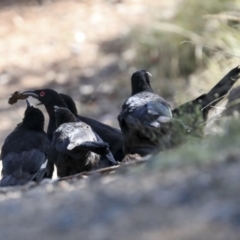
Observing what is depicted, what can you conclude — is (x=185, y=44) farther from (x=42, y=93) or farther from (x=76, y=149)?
(x=76, y=149)

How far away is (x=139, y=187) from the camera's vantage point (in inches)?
183

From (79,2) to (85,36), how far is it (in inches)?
58.5

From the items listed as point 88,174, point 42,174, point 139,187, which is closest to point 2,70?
point 42,174

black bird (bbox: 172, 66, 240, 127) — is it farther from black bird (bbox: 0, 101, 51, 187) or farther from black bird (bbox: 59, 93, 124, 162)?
black bird (bbox: 0, 101, 51, 187)

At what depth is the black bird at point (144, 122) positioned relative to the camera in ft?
26.1

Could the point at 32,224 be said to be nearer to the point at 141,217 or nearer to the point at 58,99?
the point at 141,217

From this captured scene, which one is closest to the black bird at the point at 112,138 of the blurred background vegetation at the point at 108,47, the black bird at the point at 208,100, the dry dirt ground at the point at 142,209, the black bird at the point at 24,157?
the black bird at the point at 24,157

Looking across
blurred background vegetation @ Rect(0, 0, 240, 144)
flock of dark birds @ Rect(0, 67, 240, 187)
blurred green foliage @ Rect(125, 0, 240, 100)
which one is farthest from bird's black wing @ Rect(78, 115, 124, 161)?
blurred green foliage @ Rect(125, 0, 240, 100)

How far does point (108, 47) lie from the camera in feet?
54.4

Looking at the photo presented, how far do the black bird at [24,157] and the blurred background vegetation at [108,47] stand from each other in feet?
12.3

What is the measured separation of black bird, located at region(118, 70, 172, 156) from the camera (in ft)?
26.1

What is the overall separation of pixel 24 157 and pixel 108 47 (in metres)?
8.40

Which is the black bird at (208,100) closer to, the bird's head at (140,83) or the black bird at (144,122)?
the black bird at (144,122)

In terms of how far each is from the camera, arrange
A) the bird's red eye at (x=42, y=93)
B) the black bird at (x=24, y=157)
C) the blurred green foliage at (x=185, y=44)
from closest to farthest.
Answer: the black bird at (x=24, y=157), the bird's red eye at (x=42, y=93), the blurred green foliage at (x=185, y=44)
